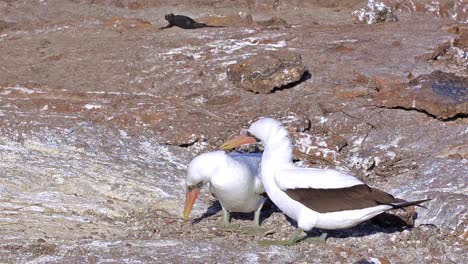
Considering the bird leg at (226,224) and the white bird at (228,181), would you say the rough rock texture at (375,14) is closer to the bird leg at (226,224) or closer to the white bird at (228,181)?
the white bird at (228,181)

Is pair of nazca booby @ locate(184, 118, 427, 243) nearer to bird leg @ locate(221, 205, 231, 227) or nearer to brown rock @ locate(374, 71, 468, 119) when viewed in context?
bird leg @ locate(221, 205, 231, 227)

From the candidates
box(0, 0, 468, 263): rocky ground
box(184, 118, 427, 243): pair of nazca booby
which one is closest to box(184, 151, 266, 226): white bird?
box(184, 118, 427, 243): pair of nazca booby

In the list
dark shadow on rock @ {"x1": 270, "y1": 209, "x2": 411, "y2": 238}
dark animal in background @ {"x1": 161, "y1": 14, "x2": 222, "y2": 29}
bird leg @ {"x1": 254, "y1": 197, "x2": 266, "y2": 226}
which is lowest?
dark animal in background @ {"x1": 161, "y1": 14, "x2": 222, "y2": 29}

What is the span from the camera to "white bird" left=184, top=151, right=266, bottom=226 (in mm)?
8836

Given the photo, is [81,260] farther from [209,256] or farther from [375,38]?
[375,38]

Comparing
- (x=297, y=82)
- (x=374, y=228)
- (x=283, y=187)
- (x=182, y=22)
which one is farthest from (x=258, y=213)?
(x=182, y=22)

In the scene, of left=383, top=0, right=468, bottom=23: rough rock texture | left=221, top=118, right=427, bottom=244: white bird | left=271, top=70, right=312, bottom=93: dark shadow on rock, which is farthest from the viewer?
left=383, top=0, right=468, bottom=23: rough rock texture

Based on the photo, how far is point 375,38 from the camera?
1545 cm

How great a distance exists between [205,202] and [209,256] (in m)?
1.79

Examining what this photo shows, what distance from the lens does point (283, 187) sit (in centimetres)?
839

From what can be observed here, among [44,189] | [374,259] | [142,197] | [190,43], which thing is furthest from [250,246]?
[190,43]

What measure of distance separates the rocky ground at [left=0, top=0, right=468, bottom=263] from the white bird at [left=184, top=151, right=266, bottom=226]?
27 centimetres

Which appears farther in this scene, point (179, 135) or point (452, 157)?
point (179, 135)

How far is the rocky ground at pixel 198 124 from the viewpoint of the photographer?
28.0 ft
